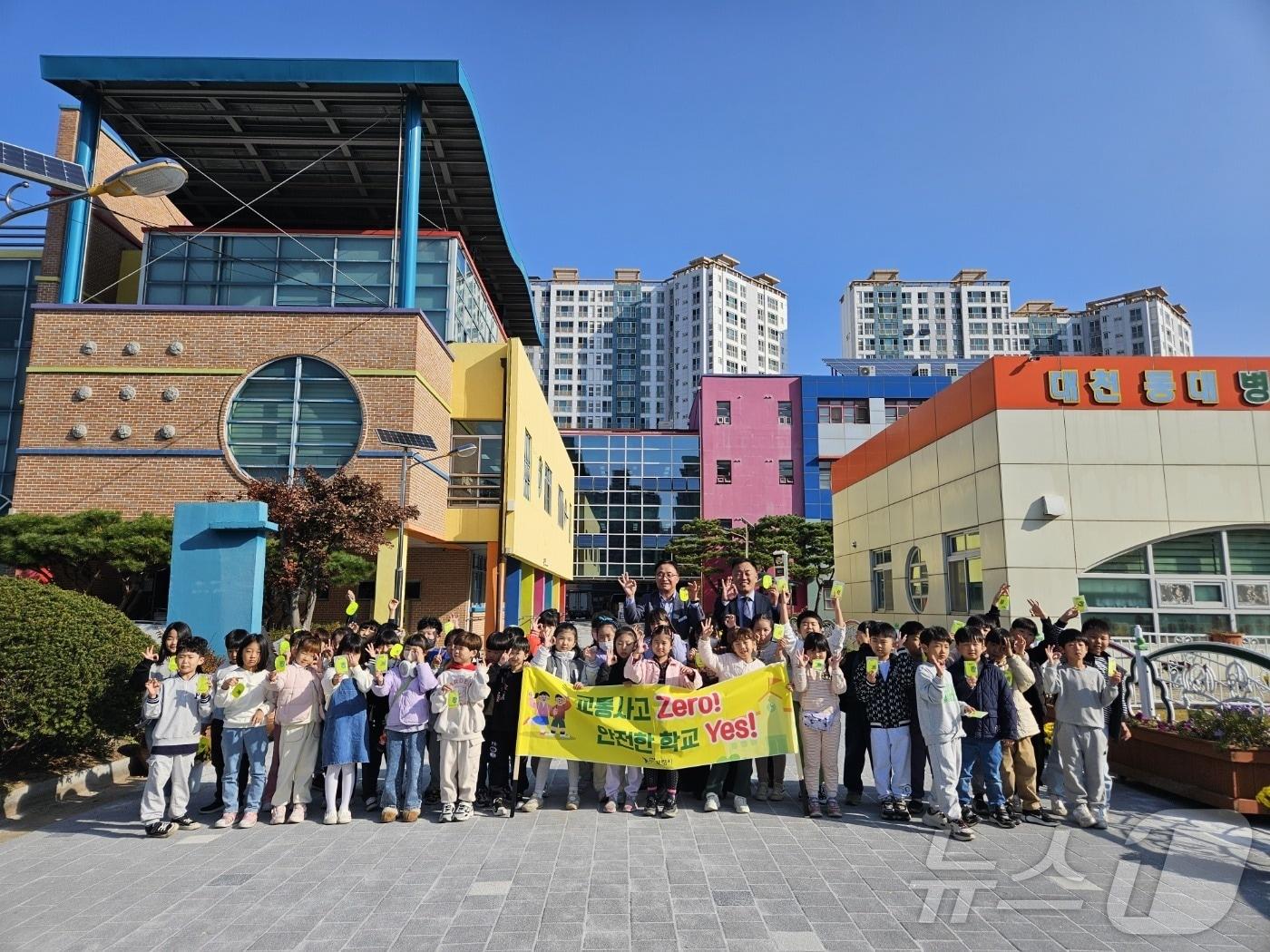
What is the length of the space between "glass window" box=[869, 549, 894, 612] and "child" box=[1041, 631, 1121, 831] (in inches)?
524

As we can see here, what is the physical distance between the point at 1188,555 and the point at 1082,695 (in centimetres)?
885

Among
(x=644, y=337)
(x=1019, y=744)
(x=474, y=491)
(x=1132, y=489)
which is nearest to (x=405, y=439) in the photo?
(x=474, y=491)

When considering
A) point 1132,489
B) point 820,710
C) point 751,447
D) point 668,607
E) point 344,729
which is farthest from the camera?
point 751,447

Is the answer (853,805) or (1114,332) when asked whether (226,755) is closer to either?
(853,805)

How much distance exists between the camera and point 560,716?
23.5 feet

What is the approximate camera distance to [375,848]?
229 inches

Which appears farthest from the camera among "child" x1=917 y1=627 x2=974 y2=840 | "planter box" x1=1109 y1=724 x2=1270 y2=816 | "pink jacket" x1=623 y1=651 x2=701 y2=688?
"pink jacket" x1=623 y1=651 x2=701 y2=688

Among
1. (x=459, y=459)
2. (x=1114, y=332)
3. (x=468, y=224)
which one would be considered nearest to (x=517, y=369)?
(x=459, y=459)

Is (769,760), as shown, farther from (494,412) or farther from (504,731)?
(494,412)

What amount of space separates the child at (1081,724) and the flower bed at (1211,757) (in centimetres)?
100

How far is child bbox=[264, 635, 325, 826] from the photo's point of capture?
21.9ft

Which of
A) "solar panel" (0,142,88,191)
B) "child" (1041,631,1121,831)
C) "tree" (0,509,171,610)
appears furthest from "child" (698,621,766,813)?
"tree" (0,509,171,610)

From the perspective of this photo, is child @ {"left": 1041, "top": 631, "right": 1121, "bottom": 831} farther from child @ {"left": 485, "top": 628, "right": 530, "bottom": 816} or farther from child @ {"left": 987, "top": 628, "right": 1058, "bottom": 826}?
child @ {"left": 485, "top": 628, "right": 530, "bottom": 816}

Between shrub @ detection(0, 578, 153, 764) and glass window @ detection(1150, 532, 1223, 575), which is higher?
glass window @ detection(1150, 532, 1223, 575)
